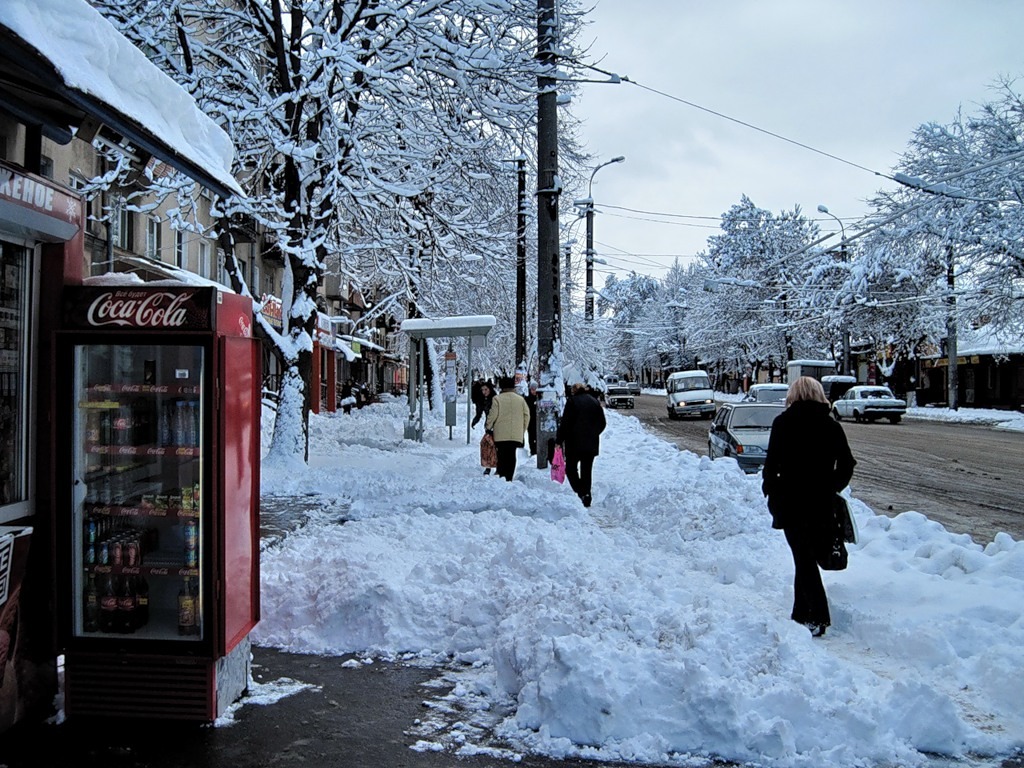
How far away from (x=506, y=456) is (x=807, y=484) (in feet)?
24.0

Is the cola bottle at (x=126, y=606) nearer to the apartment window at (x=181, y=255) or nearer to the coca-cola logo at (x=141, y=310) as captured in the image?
the coca-cola logo at (x=141, y=310)

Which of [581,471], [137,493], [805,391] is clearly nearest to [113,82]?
[137,493]

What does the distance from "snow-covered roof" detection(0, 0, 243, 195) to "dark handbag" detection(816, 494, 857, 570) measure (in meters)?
4.35

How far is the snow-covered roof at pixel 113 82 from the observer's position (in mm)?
3504

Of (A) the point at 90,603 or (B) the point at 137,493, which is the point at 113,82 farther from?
(A) the point at 90,603

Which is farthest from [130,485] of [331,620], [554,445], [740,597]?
[554,445]

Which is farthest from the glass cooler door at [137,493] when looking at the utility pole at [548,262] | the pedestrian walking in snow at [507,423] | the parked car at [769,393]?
the parked car at [769,393]

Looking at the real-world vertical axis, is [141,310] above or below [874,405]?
above

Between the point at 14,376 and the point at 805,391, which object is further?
the point at 805,391

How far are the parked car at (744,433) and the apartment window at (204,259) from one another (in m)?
17.1

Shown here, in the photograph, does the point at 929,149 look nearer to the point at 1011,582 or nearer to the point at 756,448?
the point at 756,448

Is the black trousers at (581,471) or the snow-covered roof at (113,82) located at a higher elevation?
the snow-covered roof at (113,82)

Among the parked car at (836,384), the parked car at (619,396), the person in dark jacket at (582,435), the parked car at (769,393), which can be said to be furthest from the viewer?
the parked car at (619,396)

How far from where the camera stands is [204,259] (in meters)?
27.1
